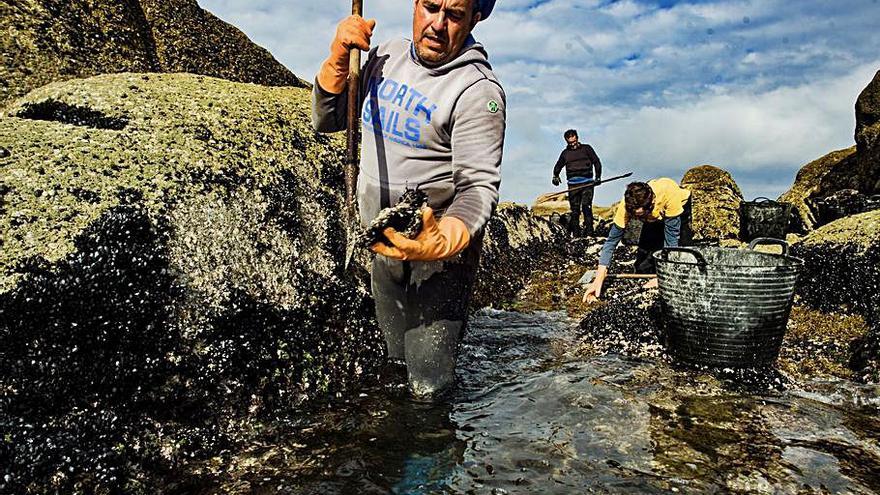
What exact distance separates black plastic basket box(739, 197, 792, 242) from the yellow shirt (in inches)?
127

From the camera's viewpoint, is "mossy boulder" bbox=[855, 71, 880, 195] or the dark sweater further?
"mossy boulder" bbox=[855, 71, 880, 195]

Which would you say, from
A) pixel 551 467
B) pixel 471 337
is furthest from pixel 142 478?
pixel 471 337

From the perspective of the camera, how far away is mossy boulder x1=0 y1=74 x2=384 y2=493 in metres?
2.88

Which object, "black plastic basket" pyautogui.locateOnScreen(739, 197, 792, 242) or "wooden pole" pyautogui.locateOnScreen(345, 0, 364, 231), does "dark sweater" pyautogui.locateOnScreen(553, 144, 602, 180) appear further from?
"wooden pole" pyautogui.locateOnScreen(345, 0, 364, 231)

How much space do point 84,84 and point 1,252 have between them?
203 cm

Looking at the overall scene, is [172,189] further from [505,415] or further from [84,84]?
[505,415]

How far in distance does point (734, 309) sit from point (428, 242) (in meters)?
3.68

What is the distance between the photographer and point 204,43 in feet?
24.5

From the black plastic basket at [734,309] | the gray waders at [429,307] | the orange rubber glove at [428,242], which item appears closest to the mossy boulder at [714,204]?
the black plastic basket at [734,309]

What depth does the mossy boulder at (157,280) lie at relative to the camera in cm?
288

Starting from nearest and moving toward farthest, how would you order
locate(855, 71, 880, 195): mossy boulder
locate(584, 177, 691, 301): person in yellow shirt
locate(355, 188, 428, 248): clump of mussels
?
locate(355, 188, 428, 248): clump of mussels, locate(584, 177, 691, 301): person in yellow shirt, locate(855, 71, 880, 195): mossy boulder

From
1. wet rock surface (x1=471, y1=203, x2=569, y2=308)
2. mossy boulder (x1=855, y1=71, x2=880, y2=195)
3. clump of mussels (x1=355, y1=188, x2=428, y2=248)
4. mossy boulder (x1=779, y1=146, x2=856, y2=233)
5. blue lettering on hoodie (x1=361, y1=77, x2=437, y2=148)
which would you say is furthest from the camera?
mossy boulder (x1=855, y1=71, x2=880, y2=195)

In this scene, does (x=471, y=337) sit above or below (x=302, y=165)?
below

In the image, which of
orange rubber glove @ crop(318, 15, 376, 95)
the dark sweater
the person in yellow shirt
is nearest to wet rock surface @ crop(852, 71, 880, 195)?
the dark sweater
